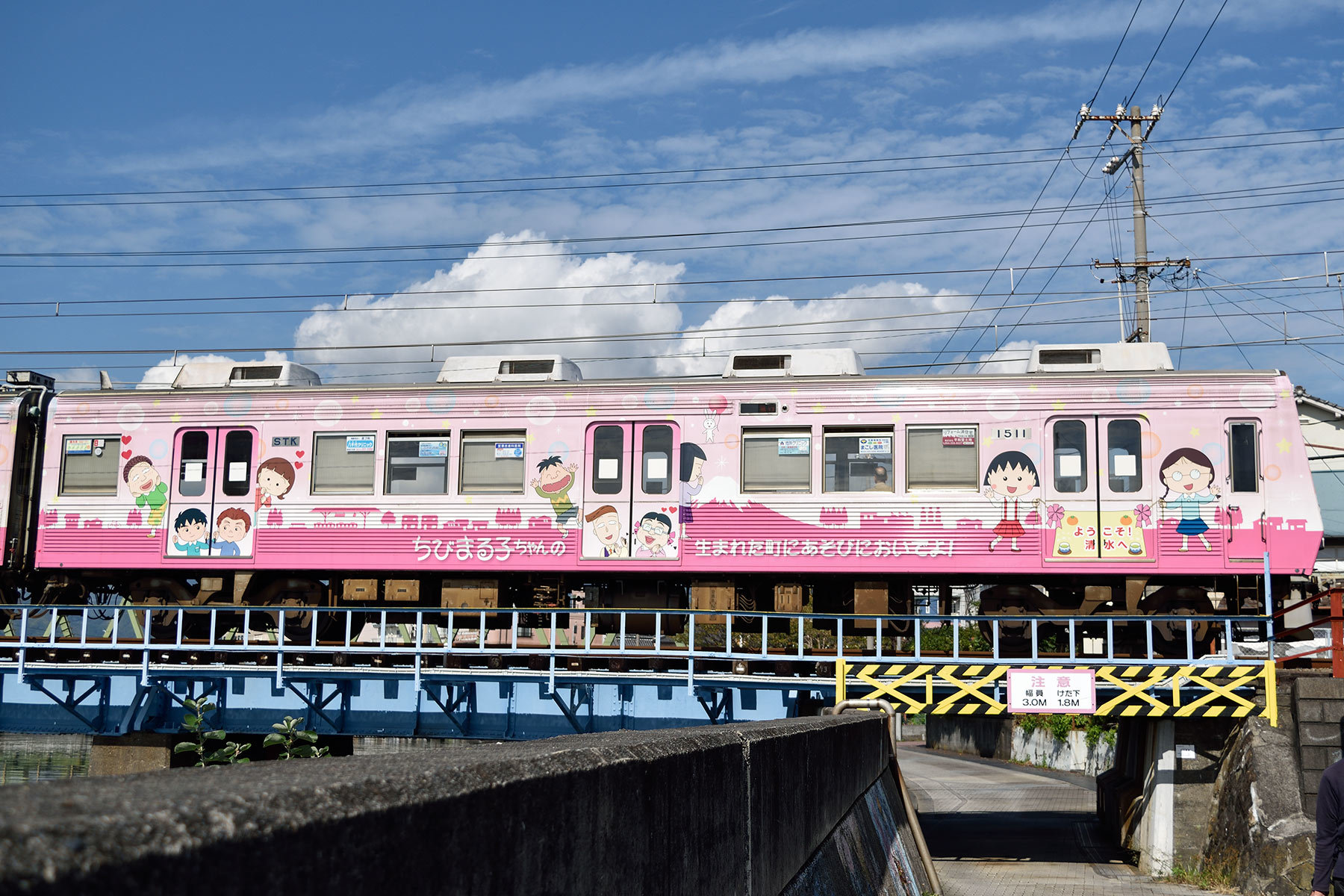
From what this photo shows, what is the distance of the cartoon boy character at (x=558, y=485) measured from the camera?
18594 mm

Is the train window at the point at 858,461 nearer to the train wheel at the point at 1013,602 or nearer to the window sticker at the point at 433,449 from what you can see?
the train wheel at the point at 1013,602

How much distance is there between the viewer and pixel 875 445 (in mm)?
18297

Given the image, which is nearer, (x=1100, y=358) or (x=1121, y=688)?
(x=1121, y=688)

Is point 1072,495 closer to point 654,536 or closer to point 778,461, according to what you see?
point 778,461

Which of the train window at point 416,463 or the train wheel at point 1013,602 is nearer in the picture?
the train wheel at point 1013,602

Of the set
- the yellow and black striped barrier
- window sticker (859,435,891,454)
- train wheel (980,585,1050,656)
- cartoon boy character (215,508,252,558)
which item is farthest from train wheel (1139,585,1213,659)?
Answer: cartoon boy character (215,508,252,558)

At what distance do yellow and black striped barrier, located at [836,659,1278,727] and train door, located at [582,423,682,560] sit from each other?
11.4ft

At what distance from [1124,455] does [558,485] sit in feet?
27.7

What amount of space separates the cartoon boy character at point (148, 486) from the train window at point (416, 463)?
375 centimetres

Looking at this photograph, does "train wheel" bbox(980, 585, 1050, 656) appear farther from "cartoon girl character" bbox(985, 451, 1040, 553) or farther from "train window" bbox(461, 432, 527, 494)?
"train window" bbox(461, 432, 527, 494)

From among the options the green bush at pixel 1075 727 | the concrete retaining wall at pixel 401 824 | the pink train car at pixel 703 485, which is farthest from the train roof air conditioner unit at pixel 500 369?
the green bush at pixel 1075 727

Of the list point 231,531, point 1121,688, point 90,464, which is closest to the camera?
point 1121,688

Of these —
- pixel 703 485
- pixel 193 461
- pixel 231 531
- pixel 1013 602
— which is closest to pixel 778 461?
pixel 703 485

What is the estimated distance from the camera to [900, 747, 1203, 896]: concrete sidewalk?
1831 cm
